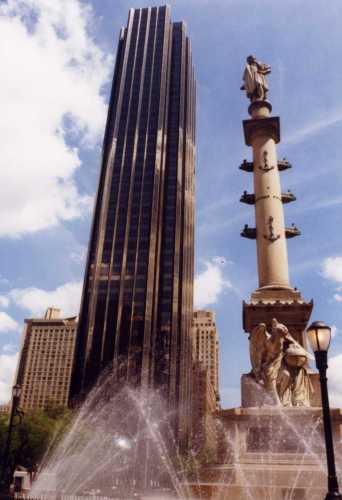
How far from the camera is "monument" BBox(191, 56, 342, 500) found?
12242 mm

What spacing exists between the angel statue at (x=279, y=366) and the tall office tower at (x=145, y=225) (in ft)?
217

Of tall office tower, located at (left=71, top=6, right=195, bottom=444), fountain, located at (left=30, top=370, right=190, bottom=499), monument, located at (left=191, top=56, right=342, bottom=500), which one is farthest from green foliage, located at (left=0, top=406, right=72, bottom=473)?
tall office tower, located at (left=71, top=6, right=195, bottom=444)

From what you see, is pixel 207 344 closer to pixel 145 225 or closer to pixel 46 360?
pixel 46 360

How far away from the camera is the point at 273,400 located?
14414mm

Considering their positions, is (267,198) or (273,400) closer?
(273,400)

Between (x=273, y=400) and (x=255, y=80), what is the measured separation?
16.0m

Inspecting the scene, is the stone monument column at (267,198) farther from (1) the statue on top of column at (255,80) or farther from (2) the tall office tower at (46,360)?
(2) the tall office tower at (46,360)

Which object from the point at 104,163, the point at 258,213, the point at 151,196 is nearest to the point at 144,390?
the point at 151,196

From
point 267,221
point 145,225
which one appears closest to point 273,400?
point 267,221

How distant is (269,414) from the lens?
13820 mm

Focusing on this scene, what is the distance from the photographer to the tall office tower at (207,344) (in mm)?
133500

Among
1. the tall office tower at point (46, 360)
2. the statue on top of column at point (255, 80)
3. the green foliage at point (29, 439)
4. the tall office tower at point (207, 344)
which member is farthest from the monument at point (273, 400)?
the tall office tower at point (46, 360)

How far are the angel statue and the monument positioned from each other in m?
0.03

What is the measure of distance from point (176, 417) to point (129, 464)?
15.1 metres
